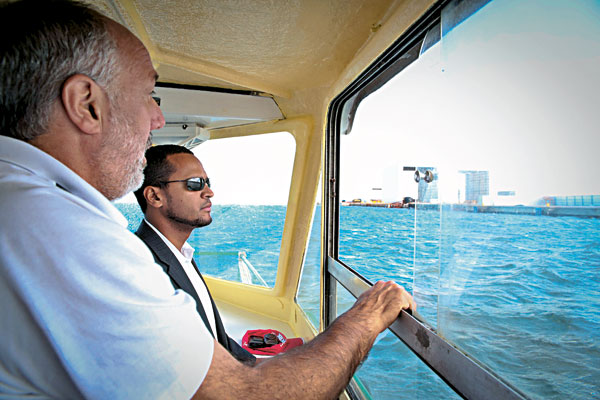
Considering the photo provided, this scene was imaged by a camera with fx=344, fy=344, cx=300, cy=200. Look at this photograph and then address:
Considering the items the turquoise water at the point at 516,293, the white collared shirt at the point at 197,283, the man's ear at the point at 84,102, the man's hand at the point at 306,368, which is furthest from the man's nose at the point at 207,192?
the man's ear at the point at 84,102

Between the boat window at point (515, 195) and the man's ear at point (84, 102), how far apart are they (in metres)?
1.06

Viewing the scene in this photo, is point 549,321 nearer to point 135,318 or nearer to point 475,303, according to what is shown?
point 475,303

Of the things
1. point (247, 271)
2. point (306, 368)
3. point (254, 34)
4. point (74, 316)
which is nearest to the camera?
point (74, 316)

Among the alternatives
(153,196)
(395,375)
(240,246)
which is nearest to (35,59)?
(153,196)

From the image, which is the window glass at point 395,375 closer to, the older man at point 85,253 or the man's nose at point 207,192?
the older man at point 85,253

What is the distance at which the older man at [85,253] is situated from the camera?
1.77 feet

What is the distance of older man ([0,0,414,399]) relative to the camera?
1.77 ft

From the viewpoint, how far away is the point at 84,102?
0.72 m

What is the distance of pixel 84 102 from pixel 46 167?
0.16 m

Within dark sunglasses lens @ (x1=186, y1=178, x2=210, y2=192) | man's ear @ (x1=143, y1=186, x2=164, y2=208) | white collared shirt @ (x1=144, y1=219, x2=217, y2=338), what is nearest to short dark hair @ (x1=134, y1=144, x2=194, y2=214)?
man's ear @ (x1=143, y1=186, x2=164, y2=208)

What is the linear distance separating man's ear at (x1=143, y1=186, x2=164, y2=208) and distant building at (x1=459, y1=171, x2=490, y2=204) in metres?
1.70

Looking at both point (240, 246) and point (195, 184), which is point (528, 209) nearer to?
point (195, 184)

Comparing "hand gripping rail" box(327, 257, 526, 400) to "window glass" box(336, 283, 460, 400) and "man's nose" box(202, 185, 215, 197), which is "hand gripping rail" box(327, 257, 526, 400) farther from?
"man's nose" box(202, 185, 215, 197)

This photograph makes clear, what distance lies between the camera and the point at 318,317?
2947 mm
